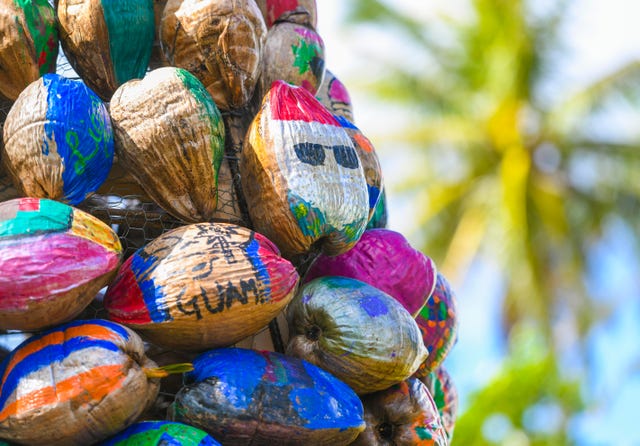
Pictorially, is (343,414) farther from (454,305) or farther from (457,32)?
(457,32)

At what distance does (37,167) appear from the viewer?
45.3 inches

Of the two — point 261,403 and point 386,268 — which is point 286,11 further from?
point 261,403

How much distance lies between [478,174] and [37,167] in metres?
10.7

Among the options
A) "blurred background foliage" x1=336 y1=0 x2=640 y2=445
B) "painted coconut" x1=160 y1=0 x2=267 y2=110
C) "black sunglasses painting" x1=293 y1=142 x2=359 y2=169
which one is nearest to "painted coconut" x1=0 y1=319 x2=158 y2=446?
"black sunglasses painting" x1=293 y1=142 x2=359 y2=169

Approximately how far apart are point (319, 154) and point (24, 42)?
0.48m

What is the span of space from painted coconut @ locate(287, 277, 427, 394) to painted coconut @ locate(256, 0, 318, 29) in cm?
55

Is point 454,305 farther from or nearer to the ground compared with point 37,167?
nearer to the ground

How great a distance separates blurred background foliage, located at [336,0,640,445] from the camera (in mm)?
10609

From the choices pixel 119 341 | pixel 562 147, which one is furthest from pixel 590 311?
pixel 119 341

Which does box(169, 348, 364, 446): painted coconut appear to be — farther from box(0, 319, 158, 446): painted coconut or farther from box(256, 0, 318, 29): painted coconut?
box(256, 0, 318, 29): painted coconut

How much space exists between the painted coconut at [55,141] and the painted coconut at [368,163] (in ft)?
1.44

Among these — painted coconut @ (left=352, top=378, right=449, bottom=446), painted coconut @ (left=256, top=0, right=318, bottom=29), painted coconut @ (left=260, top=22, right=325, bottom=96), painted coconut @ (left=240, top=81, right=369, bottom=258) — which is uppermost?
painted coconut @ (left=256, top=0, right=318, bottom=29)

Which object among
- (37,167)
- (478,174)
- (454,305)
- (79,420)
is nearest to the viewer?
(79,420)

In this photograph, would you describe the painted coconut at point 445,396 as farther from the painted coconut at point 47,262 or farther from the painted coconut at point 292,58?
the painted coconut at point 47,262
